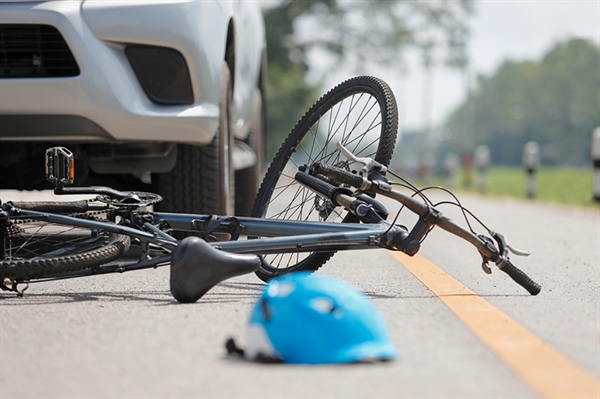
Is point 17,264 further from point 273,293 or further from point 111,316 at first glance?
point 273,293

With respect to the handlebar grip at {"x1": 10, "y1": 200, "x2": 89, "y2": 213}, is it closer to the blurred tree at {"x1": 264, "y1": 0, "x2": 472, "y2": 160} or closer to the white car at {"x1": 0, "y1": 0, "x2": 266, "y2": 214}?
the white car at {"x1": 0, "y1": 0, "x2": 266, "y2": 214}

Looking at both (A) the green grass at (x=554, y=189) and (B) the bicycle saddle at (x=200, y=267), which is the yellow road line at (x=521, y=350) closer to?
(B) the bicycle saddle at (x=200, y=267)

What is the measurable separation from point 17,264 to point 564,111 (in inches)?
4452

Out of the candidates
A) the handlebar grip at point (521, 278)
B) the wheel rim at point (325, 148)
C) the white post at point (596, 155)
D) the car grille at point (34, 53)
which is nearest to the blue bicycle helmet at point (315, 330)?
the handlebar grip at point (521, 278)

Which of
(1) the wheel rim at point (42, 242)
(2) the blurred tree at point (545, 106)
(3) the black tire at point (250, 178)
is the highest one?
(1) the wheel rim at point (42, 242)

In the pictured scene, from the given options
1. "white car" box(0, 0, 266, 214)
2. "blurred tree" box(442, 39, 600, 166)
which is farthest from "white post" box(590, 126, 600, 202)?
"blurred tree" box(442, 39, 600, 166)

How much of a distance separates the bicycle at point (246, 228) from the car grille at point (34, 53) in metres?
0.72

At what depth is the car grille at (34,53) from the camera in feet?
14.5

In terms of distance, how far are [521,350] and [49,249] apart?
205cm

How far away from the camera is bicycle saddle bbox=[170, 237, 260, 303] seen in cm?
342

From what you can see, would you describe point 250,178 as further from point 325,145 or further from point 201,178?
point 325,145

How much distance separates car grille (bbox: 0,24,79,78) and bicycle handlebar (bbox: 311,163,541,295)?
1.55 metres

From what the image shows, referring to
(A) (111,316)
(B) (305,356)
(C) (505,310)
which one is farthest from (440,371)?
(A) (111,316)

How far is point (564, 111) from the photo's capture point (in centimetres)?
11162
